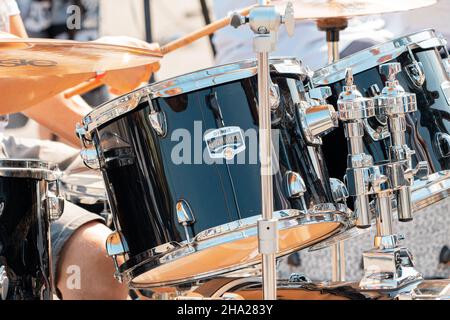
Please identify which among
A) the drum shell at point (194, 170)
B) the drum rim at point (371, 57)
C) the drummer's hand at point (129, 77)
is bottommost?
the drum shell at point (194, 170)

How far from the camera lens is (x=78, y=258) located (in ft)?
7.65

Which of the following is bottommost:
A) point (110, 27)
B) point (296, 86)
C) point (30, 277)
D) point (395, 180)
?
point (30, 277)

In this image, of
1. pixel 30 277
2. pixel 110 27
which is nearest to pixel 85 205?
pixel 30 277

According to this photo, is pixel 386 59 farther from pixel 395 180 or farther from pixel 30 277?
pixel 30 277

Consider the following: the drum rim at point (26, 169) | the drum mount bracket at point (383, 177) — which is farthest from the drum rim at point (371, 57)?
the drum rim at point (26, 169)

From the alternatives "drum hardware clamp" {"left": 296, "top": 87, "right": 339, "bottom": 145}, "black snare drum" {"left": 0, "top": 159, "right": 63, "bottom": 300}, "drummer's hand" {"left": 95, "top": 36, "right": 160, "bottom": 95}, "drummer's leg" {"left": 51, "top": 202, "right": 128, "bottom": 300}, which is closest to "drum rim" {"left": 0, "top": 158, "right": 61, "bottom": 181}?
"black snare drum" {"left": 0, "top": 159, "right": 63, "bottom": 300}

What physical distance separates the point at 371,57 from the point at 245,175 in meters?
0.44

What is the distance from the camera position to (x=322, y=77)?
2107 mm

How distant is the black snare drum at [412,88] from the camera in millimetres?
2059

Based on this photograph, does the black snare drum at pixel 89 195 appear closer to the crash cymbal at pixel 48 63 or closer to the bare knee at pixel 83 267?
the bare knee at pixel 83 267

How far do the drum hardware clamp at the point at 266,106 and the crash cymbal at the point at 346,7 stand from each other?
2.80 ft

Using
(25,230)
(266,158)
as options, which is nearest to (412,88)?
(266,158)

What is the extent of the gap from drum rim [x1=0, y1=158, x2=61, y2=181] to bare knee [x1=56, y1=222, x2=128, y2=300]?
0.36 meters

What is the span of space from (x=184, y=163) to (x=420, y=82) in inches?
23.3
